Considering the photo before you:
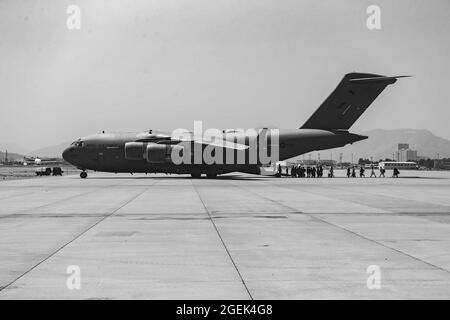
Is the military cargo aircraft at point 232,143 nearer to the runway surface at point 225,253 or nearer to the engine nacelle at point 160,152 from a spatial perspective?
the engine nacelle at point 160,152

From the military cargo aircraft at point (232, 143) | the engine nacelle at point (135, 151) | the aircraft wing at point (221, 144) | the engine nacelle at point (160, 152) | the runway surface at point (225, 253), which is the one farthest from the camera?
the engine nacelle at point (135, 151)

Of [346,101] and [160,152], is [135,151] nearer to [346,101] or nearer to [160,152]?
[160,152]

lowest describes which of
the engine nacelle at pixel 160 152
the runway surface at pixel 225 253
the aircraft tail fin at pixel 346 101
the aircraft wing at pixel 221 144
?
the runway surface at pixel 225 253

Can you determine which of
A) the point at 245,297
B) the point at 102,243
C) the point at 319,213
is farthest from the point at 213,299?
the point at 319,213

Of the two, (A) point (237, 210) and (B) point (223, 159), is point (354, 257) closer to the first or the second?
(A) point (237, 210)

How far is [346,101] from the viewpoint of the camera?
165 feet

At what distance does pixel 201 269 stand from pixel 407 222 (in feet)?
27.8

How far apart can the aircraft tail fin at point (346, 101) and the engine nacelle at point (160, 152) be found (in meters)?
13.2

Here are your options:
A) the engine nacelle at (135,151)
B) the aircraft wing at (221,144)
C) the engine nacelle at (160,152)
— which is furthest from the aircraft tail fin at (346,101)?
the engine nacelle at (135,151)

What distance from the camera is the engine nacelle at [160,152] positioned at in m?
46.1

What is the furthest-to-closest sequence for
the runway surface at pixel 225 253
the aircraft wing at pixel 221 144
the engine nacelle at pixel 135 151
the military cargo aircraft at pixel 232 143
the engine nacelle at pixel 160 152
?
the engine nacelle at pixel 135 151
the military cargo aircraft at pixel 232 143
the engine nacelle at pixel 160 152
the aircraft wing at pixel 221 144
the runway surface at pixel 225 253

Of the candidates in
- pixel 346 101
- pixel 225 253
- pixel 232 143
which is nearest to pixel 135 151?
pixel 232 143

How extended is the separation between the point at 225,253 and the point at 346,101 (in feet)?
140

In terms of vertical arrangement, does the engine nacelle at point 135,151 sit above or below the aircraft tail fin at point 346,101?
below
